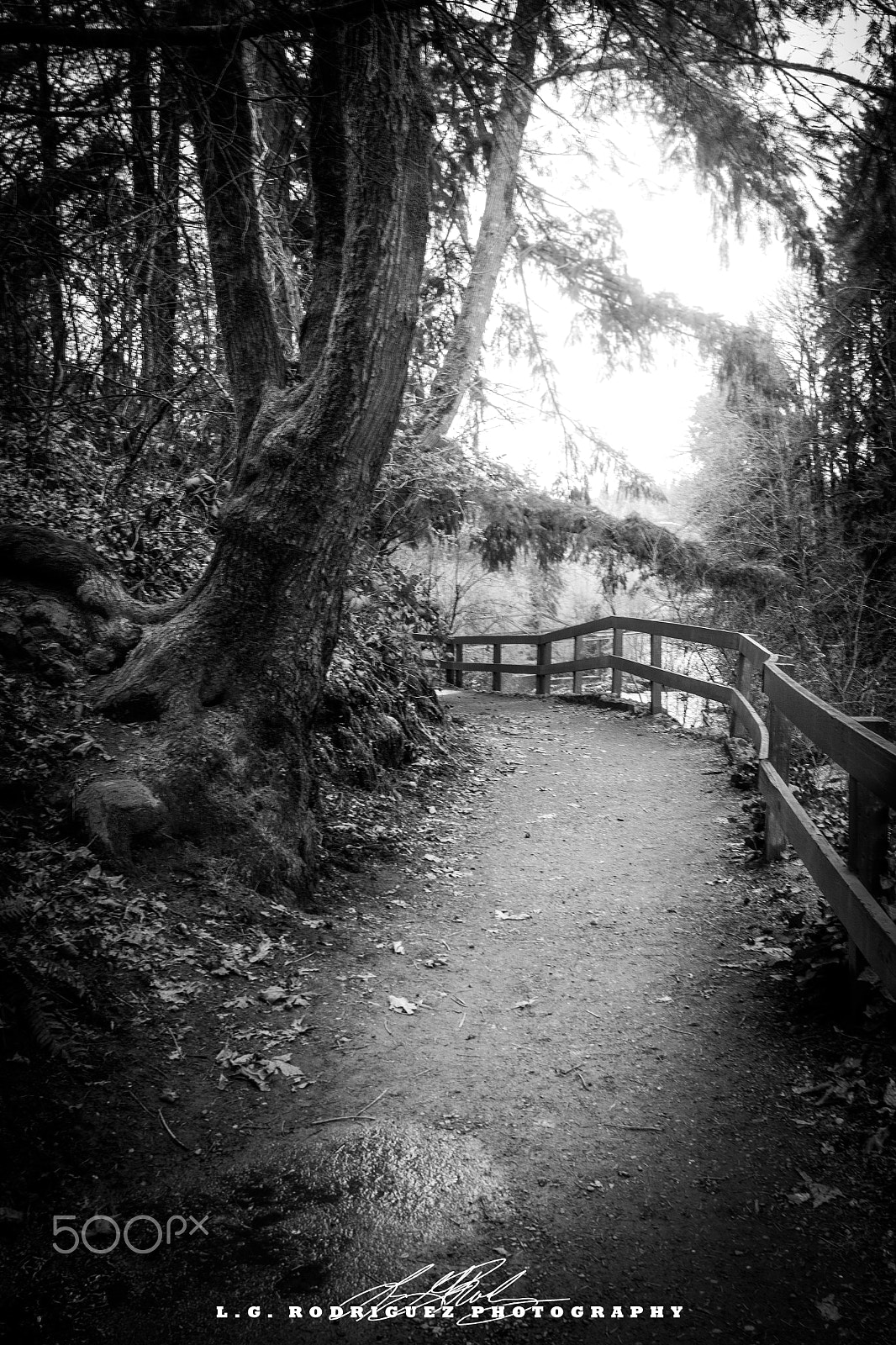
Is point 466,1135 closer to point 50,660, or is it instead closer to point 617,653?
point 50,660

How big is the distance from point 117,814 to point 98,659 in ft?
4.79

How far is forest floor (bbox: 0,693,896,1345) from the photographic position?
2182 millimetres

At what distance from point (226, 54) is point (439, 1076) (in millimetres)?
5451

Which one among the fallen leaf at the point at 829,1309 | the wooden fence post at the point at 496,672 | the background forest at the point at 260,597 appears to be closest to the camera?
the fallen leaf at the point at 829,1309

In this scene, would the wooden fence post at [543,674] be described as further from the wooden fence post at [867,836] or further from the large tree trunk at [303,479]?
the wooden fence post at [867,836]

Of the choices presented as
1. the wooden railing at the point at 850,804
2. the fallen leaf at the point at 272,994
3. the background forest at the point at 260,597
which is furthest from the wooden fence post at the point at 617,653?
the fallen leaf at the point at 272,994

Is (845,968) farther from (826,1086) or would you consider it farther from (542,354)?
(542,354)

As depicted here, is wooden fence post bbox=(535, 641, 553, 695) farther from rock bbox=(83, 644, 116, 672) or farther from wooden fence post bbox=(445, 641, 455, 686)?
rock bbox=(83, 644, 116, 672)

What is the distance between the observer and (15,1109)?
8.36 feet

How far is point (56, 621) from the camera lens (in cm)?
525

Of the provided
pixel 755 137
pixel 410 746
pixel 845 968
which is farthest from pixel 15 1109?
pixel 755 137

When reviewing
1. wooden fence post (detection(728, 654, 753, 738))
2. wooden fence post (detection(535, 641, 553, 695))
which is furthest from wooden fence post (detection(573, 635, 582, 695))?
wooden fence post (detection(728, 654, 753, 738))

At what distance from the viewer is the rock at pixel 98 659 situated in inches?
204

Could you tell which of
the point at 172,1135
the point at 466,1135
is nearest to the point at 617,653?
the point at 466,1135
